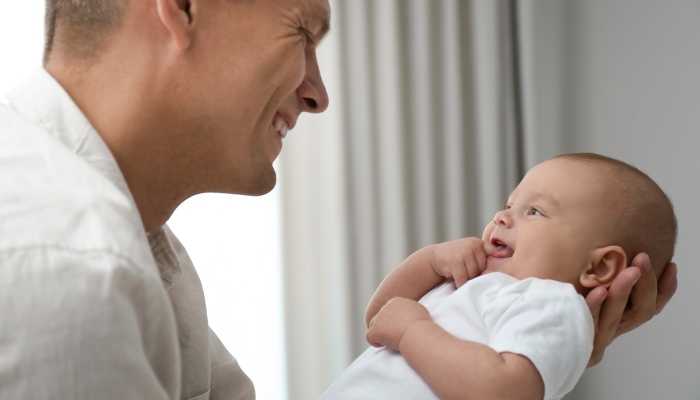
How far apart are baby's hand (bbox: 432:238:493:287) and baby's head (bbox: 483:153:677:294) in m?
0.03

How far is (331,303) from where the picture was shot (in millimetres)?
2666

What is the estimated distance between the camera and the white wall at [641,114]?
2389 mm

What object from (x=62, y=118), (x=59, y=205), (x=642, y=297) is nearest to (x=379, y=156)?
(x=642, y=297)

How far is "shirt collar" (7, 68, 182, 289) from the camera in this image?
2.65ft

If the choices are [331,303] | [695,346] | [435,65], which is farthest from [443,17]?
[695,346]

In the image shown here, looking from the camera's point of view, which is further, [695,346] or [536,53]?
[536,53]

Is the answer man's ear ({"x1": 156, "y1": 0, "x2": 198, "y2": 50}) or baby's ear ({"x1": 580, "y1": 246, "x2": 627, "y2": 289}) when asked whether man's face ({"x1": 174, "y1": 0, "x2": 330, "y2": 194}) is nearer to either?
man's ear ({"x1": 156, "y1": 0, "x2": 198, "y2": 50})

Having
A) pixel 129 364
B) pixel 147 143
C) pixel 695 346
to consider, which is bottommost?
pixel 695 346

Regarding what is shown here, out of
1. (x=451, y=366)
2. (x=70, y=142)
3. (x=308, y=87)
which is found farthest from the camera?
(x=308, y=87)

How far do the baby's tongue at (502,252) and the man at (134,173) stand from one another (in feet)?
0.62

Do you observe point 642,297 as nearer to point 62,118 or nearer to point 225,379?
point 225,379

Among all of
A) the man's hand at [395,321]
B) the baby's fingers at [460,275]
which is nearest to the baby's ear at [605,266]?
the baby's fingers at [460,275]

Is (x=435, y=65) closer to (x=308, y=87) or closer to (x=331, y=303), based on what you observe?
(x=331, y=303)

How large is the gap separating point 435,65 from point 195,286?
1766 millimetres
